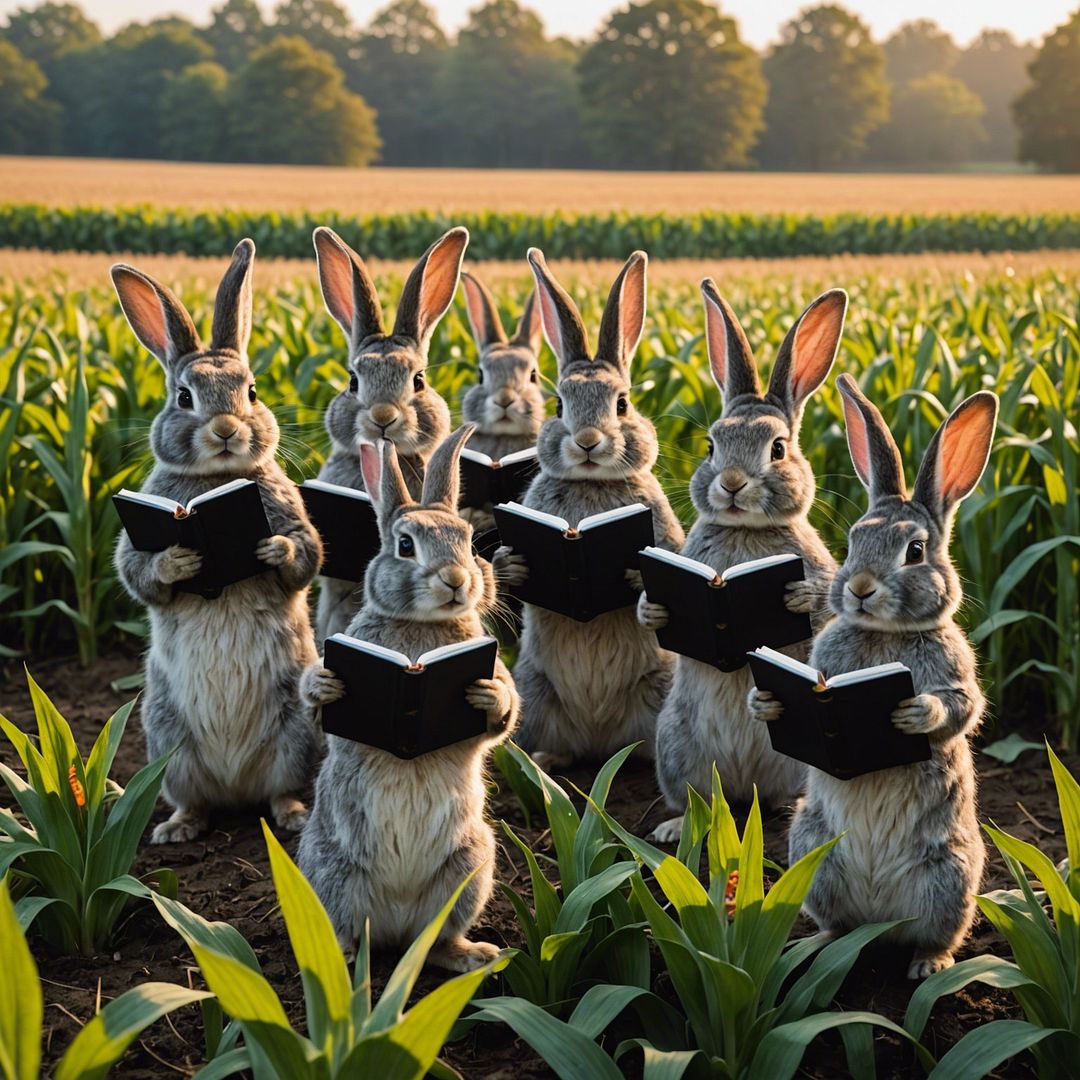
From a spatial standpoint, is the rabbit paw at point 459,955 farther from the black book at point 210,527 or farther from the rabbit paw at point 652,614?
the black book at point 210,527

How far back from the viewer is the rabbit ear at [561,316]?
4605 mm

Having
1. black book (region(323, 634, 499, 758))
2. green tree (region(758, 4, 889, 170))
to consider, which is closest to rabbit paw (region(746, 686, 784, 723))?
black book (region(323, 634, 499, 758))

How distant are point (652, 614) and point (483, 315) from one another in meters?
2.52

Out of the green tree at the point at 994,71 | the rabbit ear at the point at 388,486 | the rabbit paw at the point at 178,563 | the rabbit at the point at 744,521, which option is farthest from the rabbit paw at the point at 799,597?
the green tree at the point at 994,71

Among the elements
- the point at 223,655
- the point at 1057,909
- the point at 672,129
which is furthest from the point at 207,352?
the point at 672,129

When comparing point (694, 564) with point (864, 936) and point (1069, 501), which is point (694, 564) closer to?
point (864, 936)

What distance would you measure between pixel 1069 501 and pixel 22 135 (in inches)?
2807

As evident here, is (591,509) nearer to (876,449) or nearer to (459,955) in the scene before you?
(876,449)

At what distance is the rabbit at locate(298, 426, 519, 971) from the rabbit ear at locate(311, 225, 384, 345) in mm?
1340

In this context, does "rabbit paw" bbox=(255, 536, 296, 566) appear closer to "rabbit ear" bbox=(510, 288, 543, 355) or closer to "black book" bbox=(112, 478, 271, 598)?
"black book" bbox=(112, 478, 271, 598)

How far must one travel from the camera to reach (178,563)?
155 inches

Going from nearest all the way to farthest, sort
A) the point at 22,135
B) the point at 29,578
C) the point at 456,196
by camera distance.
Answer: the point at 29,578 → the point at 456,196 → the point at 22,135

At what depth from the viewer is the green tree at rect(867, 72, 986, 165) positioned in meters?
102

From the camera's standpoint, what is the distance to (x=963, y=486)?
138 inches
